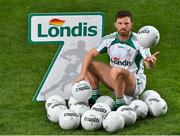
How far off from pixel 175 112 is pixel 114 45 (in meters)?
1.10

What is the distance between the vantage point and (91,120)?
695 cm

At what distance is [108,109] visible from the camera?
7.20 meters

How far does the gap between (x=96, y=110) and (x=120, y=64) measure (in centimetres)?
81

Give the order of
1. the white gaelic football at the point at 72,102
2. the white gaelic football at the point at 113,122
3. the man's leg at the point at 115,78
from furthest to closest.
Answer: the white gaelic football at the point at 72,102
the man's leg at the point at 115,78
the white gaelic football at the point at 113,122

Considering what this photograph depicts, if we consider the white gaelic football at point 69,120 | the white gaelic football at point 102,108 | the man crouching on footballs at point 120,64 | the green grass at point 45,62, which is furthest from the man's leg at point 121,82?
the white gaelic football at point 69,120

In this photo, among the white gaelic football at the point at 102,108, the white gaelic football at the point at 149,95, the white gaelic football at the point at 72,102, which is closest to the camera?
the white gaelic football at the point at 102,108

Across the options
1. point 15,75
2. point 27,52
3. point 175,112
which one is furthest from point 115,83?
point 27,52

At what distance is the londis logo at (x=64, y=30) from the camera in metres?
7.98

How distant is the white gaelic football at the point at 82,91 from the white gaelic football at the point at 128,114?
466 mm

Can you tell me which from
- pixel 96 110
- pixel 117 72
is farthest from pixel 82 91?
pixel 117 72

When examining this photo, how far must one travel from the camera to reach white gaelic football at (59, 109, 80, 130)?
23.0 feet

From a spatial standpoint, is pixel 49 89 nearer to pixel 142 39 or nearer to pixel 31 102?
pixel 31 102

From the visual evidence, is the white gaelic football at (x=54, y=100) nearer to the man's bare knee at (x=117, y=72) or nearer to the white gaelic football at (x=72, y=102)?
the white gaelic football at (x=72, y=102)

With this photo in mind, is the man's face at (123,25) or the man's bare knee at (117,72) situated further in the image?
the man's face at (123,25)
